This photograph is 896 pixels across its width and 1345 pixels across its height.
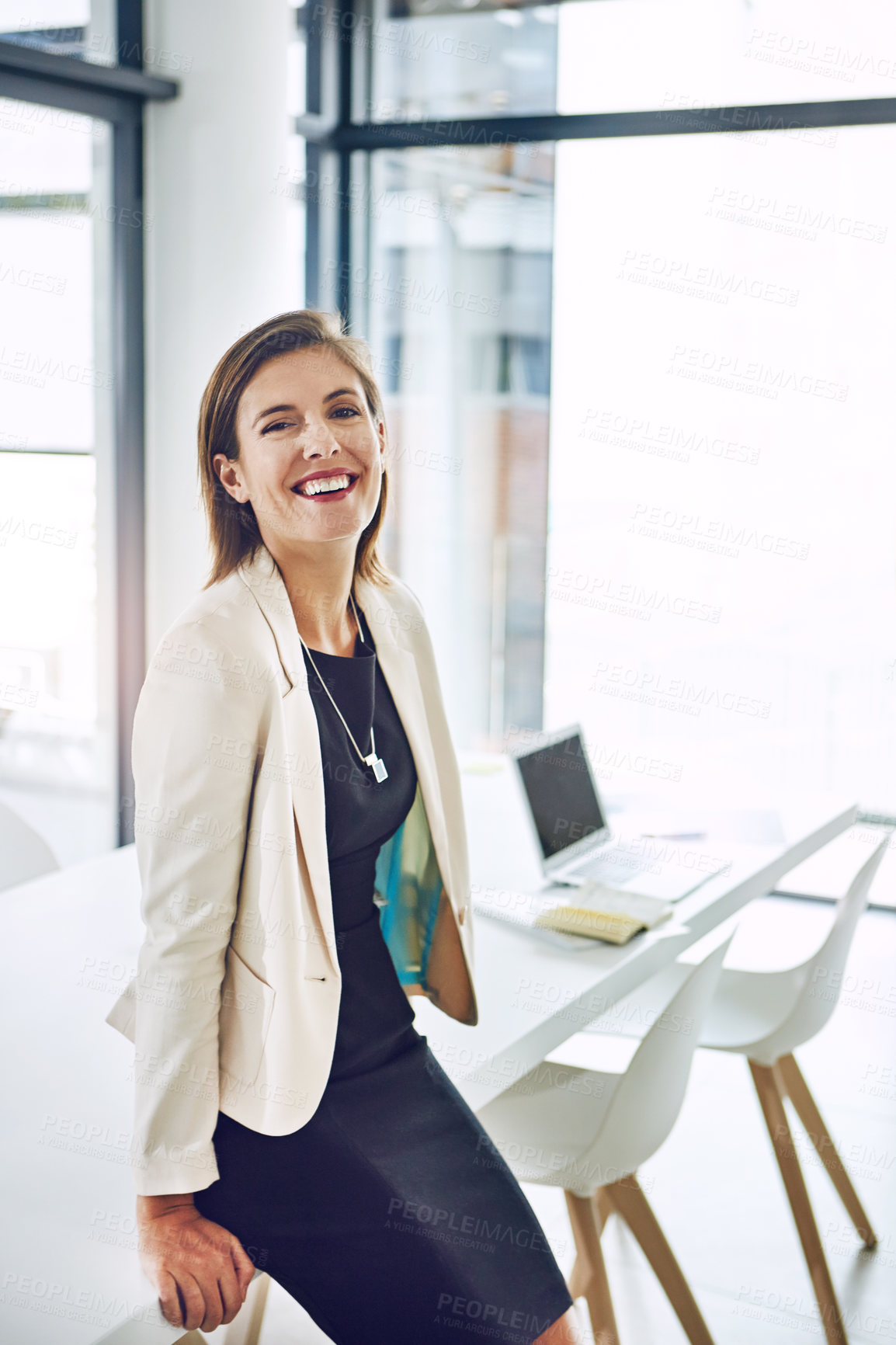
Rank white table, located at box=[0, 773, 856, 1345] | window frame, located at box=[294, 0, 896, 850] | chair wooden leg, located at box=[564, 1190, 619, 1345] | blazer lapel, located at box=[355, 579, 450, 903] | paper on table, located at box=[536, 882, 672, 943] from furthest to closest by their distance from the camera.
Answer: window frame, located at box=[294, 0, 896, 850] < paper on table, located at box=[536, 882, 672, 943] < chair wooden leg, located at box=[564, 1190, 619, 1345] < blazer lapel, located at box=[355, 579, 450, 903] < white table, located at box=[0, 773, 856, 1345]

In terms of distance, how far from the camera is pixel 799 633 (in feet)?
13.7

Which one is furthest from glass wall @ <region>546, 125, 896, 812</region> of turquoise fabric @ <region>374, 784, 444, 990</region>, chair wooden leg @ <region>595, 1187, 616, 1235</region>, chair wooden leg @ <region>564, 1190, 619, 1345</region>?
turquoise fabric @ <region>374, 784, 444, 990</region>

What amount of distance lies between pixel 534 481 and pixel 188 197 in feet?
4.91

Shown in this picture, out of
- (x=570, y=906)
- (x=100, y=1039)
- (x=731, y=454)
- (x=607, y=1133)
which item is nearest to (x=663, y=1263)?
(x=607, y=1133)

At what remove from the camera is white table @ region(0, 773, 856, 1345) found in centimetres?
119

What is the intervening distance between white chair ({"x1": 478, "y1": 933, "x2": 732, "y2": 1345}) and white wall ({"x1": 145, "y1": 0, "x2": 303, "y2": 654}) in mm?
2237

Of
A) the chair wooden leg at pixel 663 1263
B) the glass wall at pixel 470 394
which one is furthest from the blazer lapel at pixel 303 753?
the glass wall at pixel 470 394

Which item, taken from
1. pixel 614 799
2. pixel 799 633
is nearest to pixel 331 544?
pixel 614 799

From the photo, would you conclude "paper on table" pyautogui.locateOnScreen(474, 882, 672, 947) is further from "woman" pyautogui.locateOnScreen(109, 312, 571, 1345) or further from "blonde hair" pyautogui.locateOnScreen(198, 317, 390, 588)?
"blonde hair" pyautogui.locateOnScreen(198, 317, 390, 588)

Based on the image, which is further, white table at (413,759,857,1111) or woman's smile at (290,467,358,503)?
white table at (413,759,857,1111)

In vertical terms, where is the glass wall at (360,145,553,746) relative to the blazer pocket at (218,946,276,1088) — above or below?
above

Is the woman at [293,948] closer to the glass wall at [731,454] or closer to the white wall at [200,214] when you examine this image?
the white wall at [200,214]

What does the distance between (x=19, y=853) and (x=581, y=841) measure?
3.56 feet

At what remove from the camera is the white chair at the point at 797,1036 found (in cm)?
225
